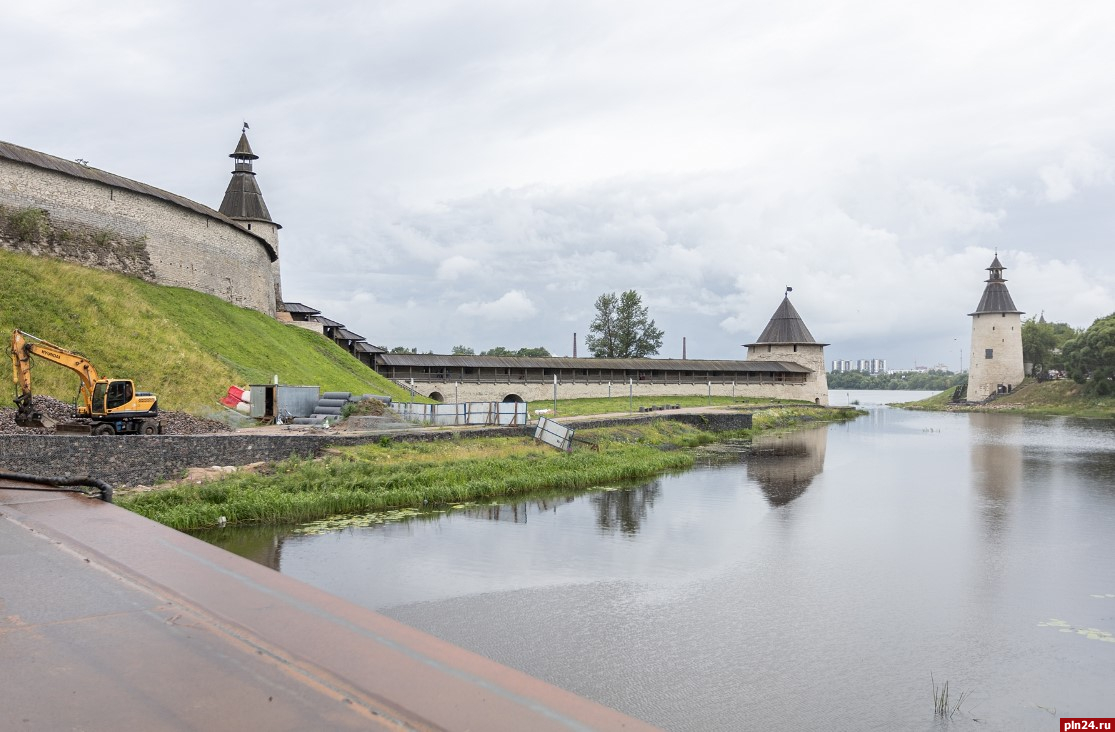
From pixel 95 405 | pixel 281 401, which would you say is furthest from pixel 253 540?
pixel 281 401

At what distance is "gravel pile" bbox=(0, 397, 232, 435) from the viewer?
1226cm

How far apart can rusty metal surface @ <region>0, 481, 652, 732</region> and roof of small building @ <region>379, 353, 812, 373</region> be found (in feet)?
108

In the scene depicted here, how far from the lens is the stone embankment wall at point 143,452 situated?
10344 mm

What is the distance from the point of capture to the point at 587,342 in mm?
57219

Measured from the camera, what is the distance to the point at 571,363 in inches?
1556

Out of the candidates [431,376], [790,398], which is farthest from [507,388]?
[790,398]

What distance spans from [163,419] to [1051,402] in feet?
178

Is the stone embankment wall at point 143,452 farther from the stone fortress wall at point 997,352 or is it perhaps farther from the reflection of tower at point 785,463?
the stone fortress wall at point 997,352

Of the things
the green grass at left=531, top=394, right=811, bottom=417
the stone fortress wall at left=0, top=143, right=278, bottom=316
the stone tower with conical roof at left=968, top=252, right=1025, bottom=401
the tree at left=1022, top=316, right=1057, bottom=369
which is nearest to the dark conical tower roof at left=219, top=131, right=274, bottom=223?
the stone fortress wall at left=0, top=143, right=278, bottom=316

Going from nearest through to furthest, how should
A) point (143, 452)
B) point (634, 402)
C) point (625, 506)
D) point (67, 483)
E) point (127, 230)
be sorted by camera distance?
point (67, 483) → point (143, 452) → point (625, 506) → point (127, 230) → point (634, 402)

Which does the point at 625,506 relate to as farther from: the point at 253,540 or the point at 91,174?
the point at 91,174

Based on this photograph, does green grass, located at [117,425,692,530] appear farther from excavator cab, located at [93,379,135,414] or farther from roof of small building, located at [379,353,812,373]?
roof of small building, located at [379,353,812,373]

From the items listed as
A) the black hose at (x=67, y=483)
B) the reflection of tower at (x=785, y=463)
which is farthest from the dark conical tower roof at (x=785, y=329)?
the black hose at (x=67, y=483)

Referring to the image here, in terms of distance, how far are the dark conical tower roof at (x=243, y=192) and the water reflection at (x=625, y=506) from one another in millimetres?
26272
